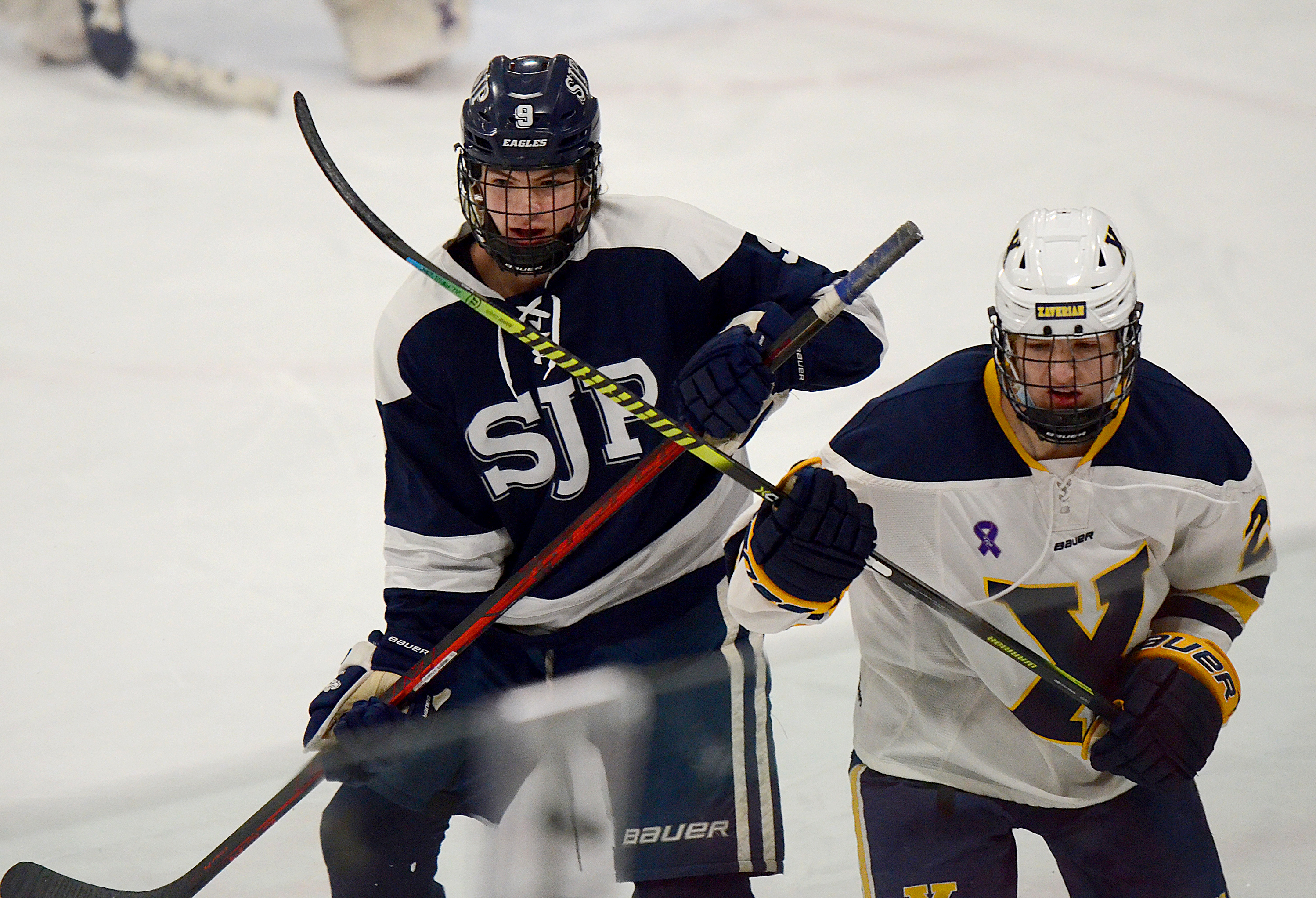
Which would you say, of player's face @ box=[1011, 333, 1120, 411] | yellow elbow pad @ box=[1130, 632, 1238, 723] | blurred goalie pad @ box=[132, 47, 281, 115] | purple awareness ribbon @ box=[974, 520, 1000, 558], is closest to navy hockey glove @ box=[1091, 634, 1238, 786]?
yellow elbow pad @ box=[1130, 632, 1238, 723]

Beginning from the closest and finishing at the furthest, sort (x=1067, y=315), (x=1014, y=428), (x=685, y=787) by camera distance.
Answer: (x=1067, y=315) → (x=1014, y=428) → (x=685, y=787)

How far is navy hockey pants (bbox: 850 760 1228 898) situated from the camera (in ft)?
5.84

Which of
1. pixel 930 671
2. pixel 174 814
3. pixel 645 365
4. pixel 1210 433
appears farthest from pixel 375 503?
pixel 1210 433

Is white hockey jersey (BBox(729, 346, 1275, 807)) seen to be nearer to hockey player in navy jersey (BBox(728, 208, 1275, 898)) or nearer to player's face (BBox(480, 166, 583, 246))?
hockey player in navy jersey (BBox(728, 208, 1275, 898))

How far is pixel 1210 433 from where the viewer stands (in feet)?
5.72

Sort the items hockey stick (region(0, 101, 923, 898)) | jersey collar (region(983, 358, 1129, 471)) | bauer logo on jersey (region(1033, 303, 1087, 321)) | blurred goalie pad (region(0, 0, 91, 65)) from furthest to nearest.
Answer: blurred goalie pad (region(0, 0, 91, 65))
hockey stick (region(0, 101, 923, 898))
jersey collar (region(983, 358, 1129, 471))
bauer logo on jersey (region(1033, 303, 1087, 321))

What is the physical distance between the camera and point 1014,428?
1.75 metres

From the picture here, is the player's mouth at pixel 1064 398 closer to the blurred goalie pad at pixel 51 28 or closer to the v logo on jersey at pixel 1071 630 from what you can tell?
the v logo on jersey at pixel 1071 630

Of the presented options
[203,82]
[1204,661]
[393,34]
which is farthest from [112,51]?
[1204,661]

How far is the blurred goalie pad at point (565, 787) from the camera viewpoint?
1958 millimetres

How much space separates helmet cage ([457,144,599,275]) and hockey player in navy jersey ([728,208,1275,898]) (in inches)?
16.9

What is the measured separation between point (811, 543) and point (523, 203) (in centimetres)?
57

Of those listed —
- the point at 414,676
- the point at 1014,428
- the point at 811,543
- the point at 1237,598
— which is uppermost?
the point at 1014,428

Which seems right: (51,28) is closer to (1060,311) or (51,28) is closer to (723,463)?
(723,463)
